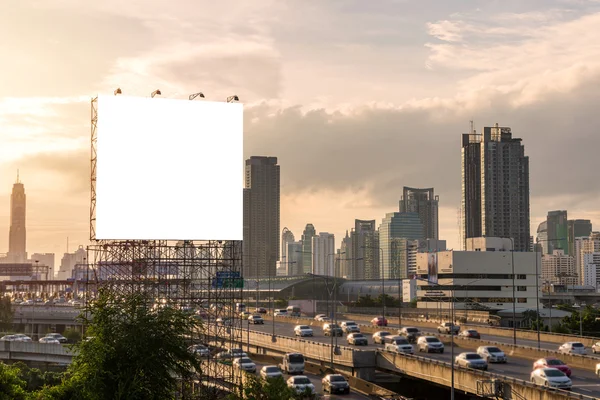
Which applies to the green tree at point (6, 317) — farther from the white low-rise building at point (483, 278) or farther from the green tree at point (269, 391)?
the green tree at point (269, 391)

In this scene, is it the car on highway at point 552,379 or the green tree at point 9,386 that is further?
the car on highway at point 552,379

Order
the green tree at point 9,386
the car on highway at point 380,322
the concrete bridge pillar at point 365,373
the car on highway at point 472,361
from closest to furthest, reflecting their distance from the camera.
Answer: the green tree at point 9,386 < the car on highway at point 472,361 < the concrete bridge pillar at point 365,373 < the car on highway at point 380,322

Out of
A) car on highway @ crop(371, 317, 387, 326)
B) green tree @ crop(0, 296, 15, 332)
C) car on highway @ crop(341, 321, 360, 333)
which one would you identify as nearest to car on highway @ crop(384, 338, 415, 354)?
car on highway @ crop(341, 321, 360, 333)

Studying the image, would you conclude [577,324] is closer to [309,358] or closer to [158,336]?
[309,358]

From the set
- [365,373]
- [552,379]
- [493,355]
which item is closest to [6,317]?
[365,373]

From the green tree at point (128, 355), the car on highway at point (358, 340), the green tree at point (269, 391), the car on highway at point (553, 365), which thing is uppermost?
the green tree at point (128, 355)

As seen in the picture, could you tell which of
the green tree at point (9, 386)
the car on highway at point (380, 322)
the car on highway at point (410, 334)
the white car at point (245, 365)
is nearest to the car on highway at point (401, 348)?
the white car at point (245, 365)
